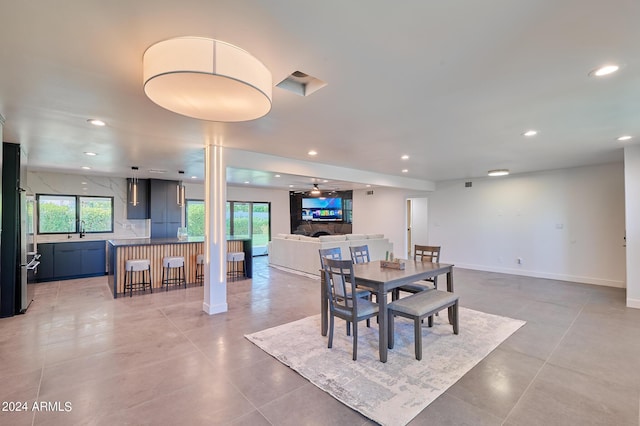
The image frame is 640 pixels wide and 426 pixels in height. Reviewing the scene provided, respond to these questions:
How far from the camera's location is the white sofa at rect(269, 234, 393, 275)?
6.98 m

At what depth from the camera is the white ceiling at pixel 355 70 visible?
1549 millimetres

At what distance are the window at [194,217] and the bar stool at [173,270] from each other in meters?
3.15

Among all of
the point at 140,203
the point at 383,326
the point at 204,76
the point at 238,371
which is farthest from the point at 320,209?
the point at 204,76

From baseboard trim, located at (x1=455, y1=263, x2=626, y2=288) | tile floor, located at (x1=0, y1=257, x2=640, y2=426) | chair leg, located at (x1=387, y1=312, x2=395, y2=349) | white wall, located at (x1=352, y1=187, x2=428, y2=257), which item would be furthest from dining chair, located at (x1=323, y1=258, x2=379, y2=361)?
white wall, located at (x1=352, y1=187, x2=428, y2=257)

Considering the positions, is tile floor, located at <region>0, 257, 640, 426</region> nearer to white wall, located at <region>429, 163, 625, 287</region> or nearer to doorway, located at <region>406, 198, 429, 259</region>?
white wall, located at <region>429, 163, 625, 287</region>

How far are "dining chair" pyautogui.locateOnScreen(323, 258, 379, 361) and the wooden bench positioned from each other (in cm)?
22

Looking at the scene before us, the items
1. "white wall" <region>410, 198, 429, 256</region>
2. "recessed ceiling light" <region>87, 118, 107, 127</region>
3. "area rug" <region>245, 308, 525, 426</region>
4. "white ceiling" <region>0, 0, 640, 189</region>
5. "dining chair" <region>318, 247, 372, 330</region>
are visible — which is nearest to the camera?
"white ceiling" <region>0, 0, 640, 189</region>

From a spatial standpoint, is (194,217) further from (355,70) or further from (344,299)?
(355,70)

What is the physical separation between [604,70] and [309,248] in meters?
5.81

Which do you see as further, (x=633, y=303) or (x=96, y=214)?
(x=96, y=214)

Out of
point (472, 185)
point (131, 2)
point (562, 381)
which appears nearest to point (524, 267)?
point (472, 185)

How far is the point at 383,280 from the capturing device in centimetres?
299

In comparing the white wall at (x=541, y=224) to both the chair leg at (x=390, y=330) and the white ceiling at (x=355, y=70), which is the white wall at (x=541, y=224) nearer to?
the white ceiling at (x=355, y=70)

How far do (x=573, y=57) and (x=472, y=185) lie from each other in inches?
261
